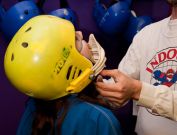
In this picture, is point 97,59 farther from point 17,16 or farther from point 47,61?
point 17,16

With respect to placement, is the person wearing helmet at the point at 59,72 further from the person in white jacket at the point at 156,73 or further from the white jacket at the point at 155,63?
the white jacket at the point at 155,63

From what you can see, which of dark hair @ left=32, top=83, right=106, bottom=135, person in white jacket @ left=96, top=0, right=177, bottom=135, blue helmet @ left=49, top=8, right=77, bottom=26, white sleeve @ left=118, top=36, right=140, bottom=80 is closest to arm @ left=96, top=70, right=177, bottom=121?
person in white jacket @ left=96, top=0, right=177, bottom=135

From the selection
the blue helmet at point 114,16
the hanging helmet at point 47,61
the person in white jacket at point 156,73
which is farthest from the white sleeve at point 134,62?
the hanging helmet at point 47,61

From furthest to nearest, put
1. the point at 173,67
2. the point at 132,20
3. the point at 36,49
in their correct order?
the point at 132,20 < the point at 173,67 < the point at 36,49

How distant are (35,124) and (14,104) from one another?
1.05 meters

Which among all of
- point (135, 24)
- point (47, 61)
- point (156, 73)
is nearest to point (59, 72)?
point (47, 61)

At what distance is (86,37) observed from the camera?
2.13 metres

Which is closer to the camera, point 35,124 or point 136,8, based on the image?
point 35,124

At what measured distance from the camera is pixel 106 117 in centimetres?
108

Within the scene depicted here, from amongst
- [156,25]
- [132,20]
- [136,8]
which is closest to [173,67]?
[156,25]

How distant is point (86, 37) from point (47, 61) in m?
1.13

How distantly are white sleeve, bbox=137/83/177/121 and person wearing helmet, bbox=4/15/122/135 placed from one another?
0.43 ft

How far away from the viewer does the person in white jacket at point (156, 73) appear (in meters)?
1.12

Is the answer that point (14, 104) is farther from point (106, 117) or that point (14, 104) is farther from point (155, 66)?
point (106, 117)
